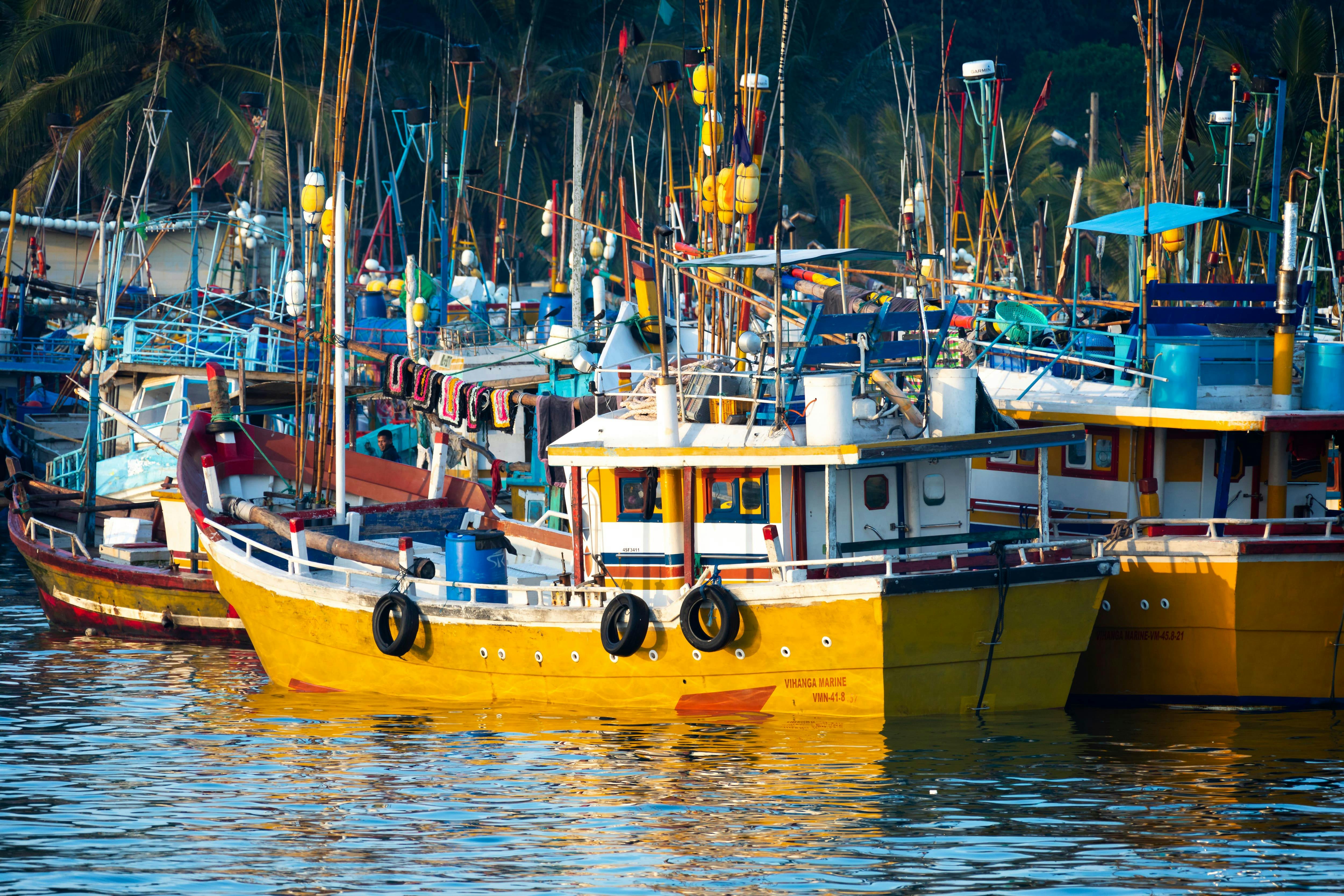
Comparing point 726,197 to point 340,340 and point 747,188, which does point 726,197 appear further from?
point 340,340

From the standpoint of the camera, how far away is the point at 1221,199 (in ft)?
91.5

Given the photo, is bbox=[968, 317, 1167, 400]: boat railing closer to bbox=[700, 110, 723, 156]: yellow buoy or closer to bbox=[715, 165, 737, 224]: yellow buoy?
bbox=[715, 165, 737, 224]: yellow buoy

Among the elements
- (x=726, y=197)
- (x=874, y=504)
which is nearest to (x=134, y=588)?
(x=726, y=197)

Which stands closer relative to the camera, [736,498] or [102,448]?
[736,498]

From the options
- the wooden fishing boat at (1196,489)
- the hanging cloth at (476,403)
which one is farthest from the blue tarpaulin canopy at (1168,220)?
the hanging cloth at (476,403)

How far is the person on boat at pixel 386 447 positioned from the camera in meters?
28.1

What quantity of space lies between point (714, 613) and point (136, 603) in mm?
9485

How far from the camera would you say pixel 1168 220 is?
1802 centimetres

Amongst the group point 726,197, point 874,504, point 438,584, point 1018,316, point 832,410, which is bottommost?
point 438,584

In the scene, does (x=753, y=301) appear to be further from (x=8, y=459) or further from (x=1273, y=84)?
(x=8, y=459)

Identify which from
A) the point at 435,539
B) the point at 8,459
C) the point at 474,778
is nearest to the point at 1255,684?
the point at 474,778

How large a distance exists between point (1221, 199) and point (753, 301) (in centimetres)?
Result: 1441

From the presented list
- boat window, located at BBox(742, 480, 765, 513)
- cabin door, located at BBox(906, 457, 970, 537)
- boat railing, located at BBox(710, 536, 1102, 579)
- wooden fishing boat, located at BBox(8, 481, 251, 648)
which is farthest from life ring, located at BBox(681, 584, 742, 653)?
wooden fishing boat, located at BBox(8, 481, 251, 648)

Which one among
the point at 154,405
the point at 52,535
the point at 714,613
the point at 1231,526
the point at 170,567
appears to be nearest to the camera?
the point at 714,613
